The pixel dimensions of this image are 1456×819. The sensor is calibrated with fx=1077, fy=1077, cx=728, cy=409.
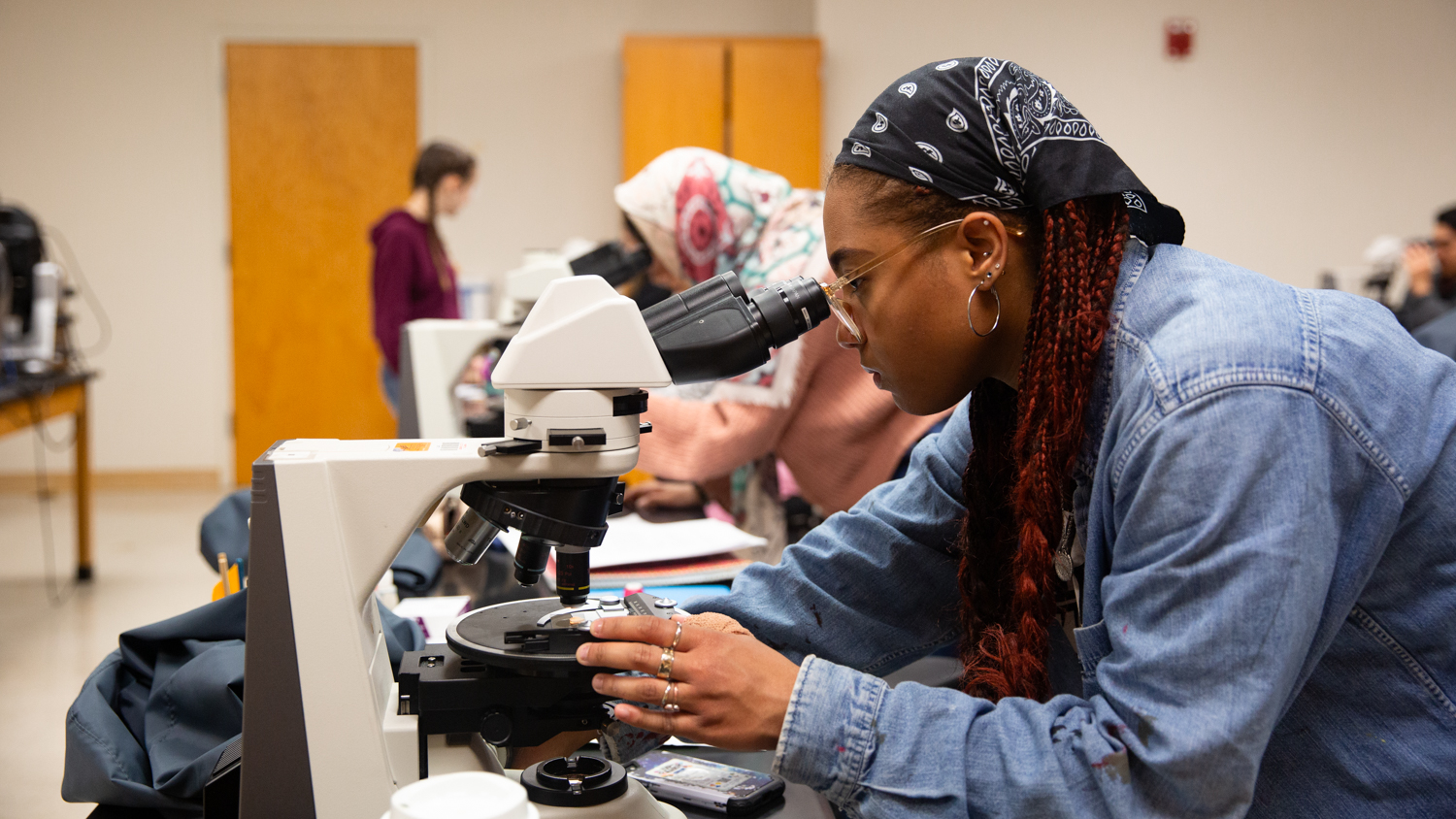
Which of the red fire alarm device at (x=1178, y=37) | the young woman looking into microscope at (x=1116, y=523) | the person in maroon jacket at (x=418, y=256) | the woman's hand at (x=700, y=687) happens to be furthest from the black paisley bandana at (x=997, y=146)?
the red fire alarm device at (x=1178, y=37)

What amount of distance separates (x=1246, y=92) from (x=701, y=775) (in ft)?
17.4

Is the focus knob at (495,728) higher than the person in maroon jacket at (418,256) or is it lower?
lower

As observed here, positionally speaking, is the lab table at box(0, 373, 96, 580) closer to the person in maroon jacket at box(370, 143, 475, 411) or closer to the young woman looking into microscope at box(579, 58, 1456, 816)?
the person in maroon jacket at box(370, 143, 475, 411)

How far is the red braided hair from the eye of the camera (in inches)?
32.1

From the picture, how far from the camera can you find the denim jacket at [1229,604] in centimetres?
65

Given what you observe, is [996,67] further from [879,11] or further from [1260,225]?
[1260,225]

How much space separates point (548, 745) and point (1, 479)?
588cm

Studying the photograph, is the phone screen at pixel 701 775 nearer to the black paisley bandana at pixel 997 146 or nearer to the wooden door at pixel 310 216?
the black paisley bandana at pixel 997 146

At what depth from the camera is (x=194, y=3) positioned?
17.9 ft

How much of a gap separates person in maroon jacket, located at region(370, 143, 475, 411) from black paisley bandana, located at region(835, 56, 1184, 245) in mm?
3276

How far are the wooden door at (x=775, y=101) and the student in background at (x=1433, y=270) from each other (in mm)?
2771

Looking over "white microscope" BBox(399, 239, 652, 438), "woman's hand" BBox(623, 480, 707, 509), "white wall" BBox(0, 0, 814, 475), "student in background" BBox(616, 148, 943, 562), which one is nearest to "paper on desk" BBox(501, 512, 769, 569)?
"student in background" BBox(616, 148, 943, 562)

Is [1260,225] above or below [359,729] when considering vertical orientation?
above

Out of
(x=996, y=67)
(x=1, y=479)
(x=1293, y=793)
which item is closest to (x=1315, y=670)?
(x=1293, y=793)
